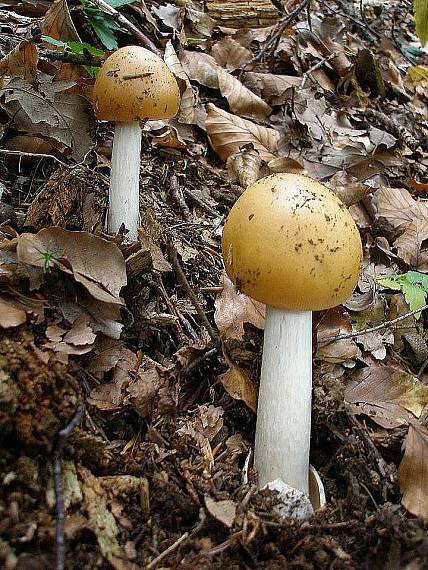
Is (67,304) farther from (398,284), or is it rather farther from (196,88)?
(196,88)

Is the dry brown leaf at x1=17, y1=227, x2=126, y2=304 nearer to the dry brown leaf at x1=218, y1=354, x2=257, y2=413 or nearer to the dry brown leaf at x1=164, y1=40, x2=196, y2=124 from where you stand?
the dry brown leaf at x1=218, y1=354, x2=257, y2=413

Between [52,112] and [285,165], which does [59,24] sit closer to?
[52,112]

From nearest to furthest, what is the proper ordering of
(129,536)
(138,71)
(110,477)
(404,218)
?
(129,536) → (110,477) → (138,71) → (404,218)

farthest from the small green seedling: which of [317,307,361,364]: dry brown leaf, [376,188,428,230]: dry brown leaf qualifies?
[376,188,428,230]: dry brown leaf

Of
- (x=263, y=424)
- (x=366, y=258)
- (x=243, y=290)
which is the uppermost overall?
(x=243, y=290)

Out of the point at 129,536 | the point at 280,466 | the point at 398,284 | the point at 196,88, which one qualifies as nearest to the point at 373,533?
the point at 280,466

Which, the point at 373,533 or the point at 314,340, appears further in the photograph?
the point at 314,340

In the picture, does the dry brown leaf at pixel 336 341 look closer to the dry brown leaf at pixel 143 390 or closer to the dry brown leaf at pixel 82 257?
the dry brown leaf at pixel 143 390
